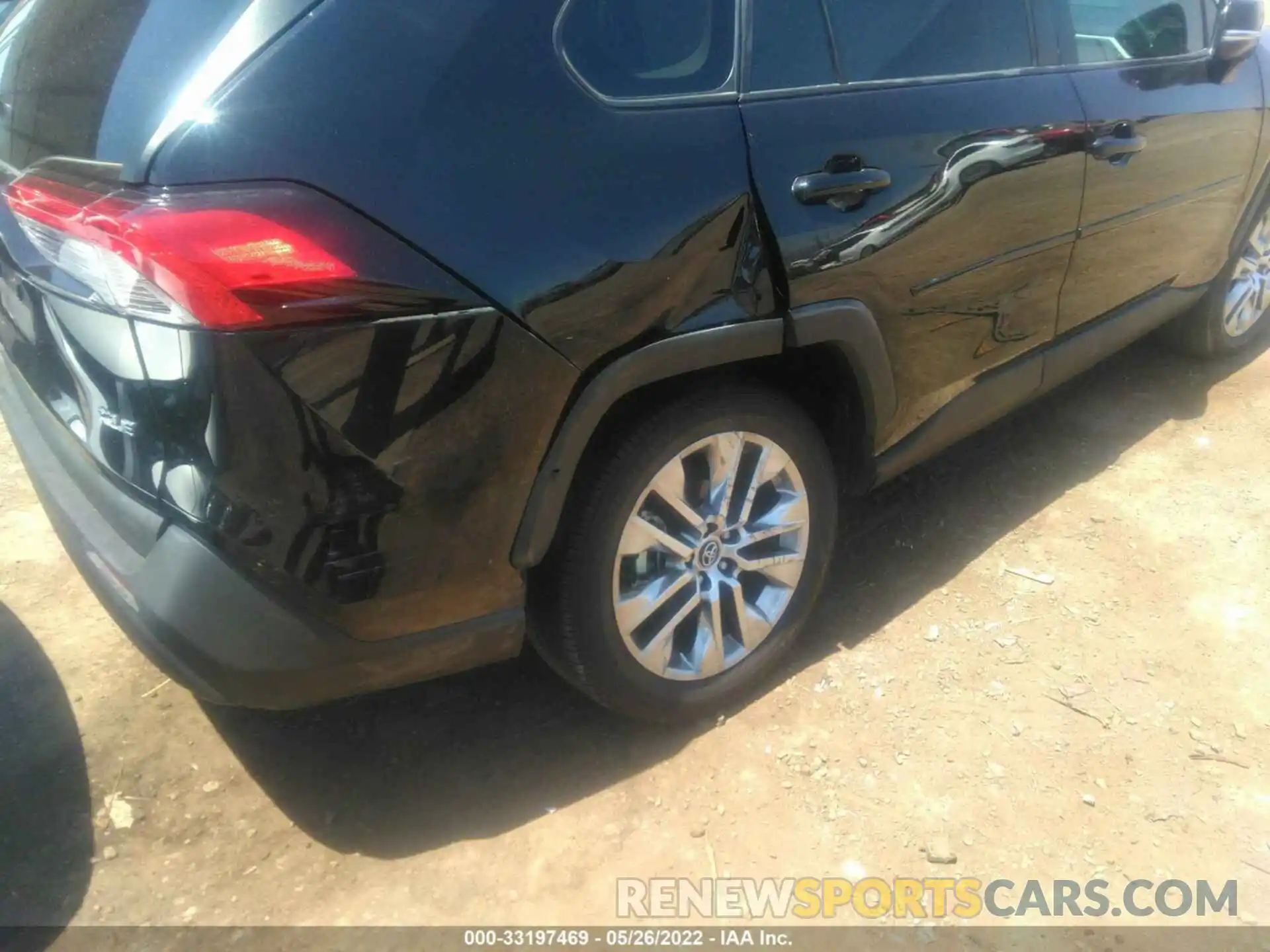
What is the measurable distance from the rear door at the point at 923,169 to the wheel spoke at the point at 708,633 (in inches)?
24.9

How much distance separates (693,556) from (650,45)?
1082 mm

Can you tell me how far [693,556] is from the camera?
2.28 metres

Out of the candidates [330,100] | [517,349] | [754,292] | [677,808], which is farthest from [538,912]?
[330,100]

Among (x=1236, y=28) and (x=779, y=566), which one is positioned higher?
(x=1236, y=28)

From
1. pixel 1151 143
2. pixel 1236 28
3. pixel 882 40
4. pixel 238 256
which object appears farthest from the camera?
pixel 1236 28

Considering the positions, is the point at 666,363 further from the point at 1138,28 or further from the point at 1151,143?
the point at 1138,28

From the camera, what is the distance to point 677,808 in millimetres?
2230

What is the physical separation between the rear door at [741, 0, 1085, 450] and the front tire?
0.30 meters

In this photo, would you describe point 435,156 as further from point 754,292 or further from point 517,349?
point 754,292

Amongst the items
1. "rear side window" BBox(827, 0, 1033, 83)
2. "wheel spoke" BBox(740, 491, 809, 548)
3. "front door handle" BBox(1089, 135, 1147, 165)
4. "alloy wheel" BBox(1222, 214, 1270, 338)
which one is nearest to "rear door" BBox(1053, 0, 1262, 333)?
"front door handle" BBox(1089, 135, 1147, 165)

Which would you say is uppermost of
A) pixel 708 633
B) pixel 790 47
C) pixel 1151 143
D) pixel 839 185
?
pixel 790 47

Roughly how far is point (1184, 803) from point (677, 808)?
1.14m

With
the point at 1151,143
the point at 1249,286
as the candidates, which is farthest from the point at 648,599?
the point at 1249,286

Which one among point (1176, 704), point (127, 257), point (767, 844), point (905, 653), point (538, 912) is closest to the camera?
point (127, 257)
